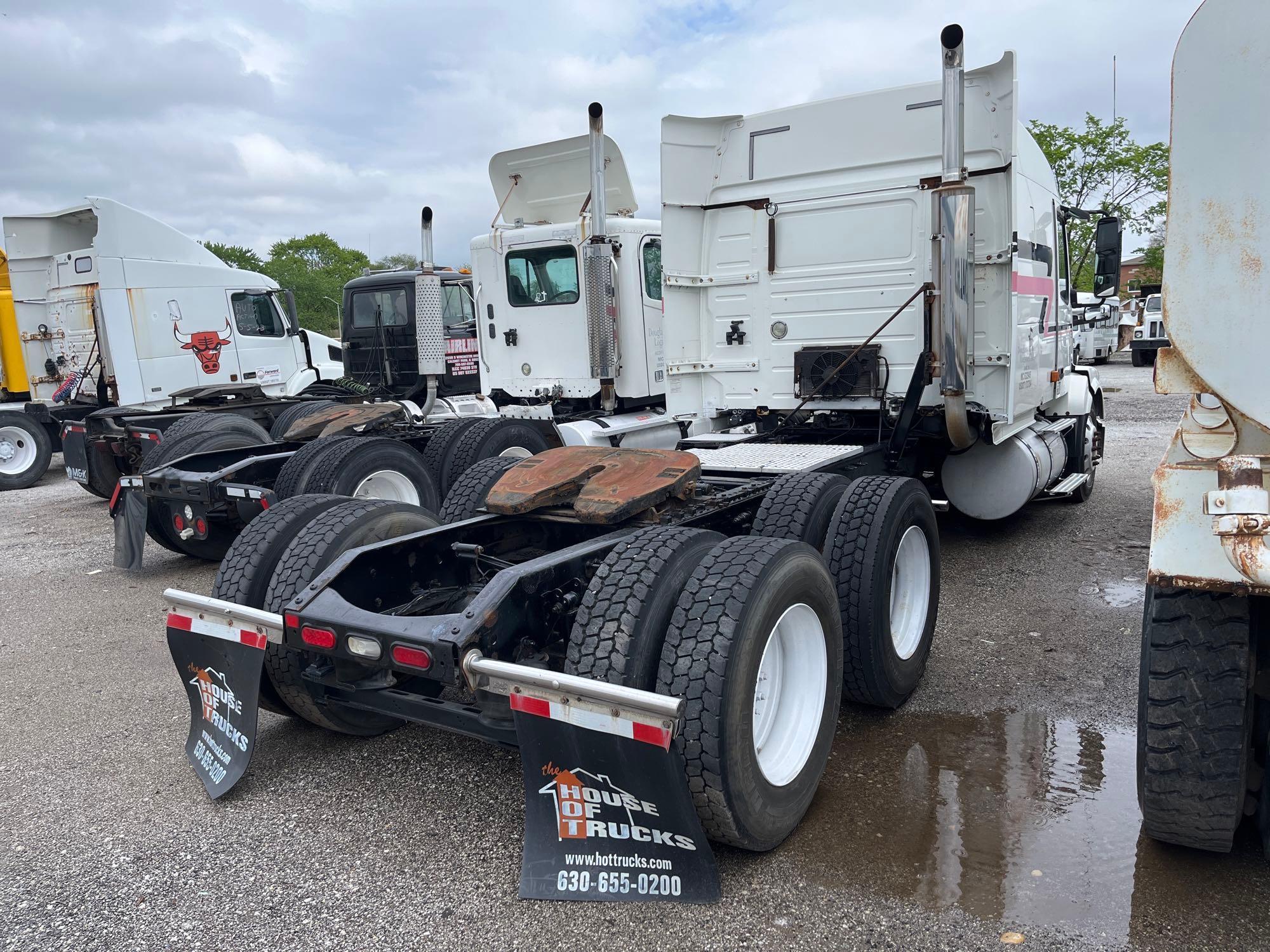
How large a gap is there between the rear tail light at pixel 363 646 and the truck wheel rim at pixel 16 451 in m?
12.1

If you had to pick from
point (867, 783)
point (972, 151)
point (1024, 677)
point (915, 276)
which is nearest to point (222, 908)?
point (867, 783)

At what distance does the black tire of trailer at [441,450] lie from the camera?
7.34 m

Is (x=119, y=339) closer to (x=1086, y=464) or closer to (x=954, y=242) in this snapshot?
(x=954, y=242)

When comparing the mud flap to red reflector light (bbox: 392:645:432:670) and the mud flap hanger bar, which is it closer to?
red reflector light (bbox: 392:645:432:670)

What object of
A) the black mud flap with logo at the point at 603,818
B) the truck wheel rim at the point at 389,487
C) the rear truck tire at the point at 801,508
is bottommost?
the black mud flap with logo at the point at 603,818

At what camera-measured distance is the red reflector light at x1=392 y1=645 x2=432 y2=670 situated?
2.63m

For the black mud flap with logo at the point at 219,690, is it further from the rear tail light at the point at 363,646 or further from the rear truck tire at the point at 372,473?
the rear truck tire at the point at 372,473

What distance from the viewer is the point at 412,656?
8.74 feet

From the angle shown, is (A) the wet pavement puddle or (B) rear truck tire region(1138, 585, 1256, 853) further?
(A) the wet pavement puddle

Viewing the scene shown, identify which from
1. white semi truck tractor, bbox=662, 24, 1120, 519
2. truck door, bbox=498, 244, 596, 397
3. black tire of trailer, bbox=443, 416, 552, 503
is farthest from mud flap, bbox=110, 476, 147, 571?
white semi truck tractor, bbox=662, 24, 1120, 519

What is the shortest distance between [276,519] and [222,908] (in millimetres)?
1546

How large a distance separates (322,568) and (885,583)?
7.60ft

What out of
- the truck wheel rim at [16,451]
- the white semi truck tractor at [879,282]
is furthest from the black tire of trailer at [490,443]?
the truck wheel rim at [16,451]

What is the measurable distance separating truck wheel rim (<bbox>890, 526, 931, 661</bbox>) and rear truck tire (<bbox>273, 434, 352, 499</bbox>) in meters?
4.01
